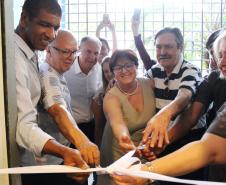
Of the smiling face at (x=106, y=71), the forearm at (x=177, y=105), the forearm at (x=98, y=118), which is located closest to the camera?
the forearm at (x=177, y=105)

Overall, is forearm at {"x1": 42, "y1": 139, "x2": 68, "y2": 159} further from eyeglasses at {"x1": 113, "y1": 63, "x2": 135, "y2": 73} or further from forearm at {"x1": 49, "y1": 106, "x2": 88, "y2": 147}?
eyeglasses at {"x1": 113, "y1": 63, "x2": 135, "y2": 73}

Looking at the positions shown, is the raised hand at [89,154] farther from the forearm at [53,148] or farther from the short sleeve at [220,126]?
the short sleeve at [220,126]

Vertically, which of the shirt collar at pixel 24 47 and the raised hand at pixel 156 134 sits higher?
the shirt collar at pixel 24 47

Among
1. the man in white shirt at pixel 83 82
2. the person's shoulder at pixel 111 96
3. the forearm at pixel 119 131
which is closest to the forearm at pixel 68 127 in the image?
the forearm at pixel 119 131

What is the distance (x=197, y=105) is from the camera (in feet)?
5.31

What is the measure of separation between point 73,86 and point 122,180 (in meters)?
1.25

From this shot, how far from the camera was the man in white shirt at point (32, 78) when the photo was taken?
0.99 m

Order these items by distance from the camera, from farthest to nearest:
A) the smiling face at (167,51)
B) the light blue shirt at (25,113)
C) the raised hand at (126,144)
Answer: the smiling face at (167,51)
the raised hand at (126,144)
the light blue shirt at (25,113)

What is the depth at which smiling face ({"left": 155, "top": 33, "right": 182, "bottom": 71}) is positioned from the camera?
6.05 ft

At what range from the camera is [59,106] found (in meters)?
1.23

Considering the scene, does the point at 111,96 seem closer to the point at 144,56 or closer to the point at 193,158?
the point at 144,56

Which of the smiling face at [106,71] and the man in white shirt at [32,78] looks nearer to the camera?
the man in white shirt at [32,78]

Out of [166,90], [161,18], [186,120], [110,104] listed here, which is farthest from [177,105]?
[161,18]

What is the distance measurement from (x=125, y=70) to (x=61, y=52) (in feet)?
1.28
